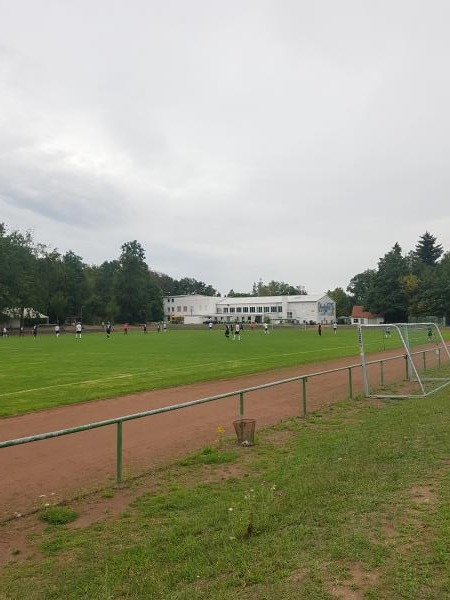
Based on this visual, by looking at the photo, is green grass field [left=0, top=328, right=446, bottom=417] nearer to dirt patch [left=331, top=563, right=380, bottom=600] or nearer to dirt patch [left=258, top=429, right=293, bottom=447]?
dirt patch [left=258, top=429, right=293, bottom=447]

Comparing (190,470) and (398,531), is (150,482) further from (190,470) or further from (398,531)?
(398,531)

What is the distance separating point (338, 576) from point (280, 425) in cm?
748

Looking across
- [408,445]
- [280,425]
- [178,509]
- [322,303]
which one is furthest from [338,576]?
[322,303]

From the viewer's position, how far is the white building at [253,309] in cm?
12912

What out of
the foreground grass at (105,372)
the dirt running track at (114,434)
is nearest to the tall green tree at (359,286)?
the foreground grass at (105,372)

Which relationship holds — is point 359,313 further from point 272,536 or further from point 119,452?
point 272,536

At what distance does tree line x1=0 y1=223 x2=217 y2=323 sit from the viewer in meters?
83.3

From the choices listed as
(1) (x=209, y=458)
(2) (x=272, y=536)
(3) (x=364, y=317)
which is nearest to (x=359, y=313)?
(3) (x=364, y=317)

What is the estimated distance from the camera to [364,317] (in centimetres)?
12631

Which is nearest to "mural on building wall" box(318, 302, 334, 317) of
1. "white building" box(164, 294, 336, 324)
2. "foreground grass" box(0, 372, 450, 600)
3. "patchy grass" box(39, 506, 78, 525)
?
"white building" box(164, 294, 336, 324)

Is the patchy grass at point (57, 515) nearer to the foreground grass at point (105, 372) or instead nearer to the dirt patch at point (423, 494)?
the dirt patch at point (423, 494)

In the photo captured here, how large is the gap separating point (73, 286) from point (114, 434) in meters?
106

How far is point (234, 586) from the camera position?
416 centimetres

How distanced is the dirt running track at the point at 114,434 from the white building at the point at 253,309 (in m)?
105
